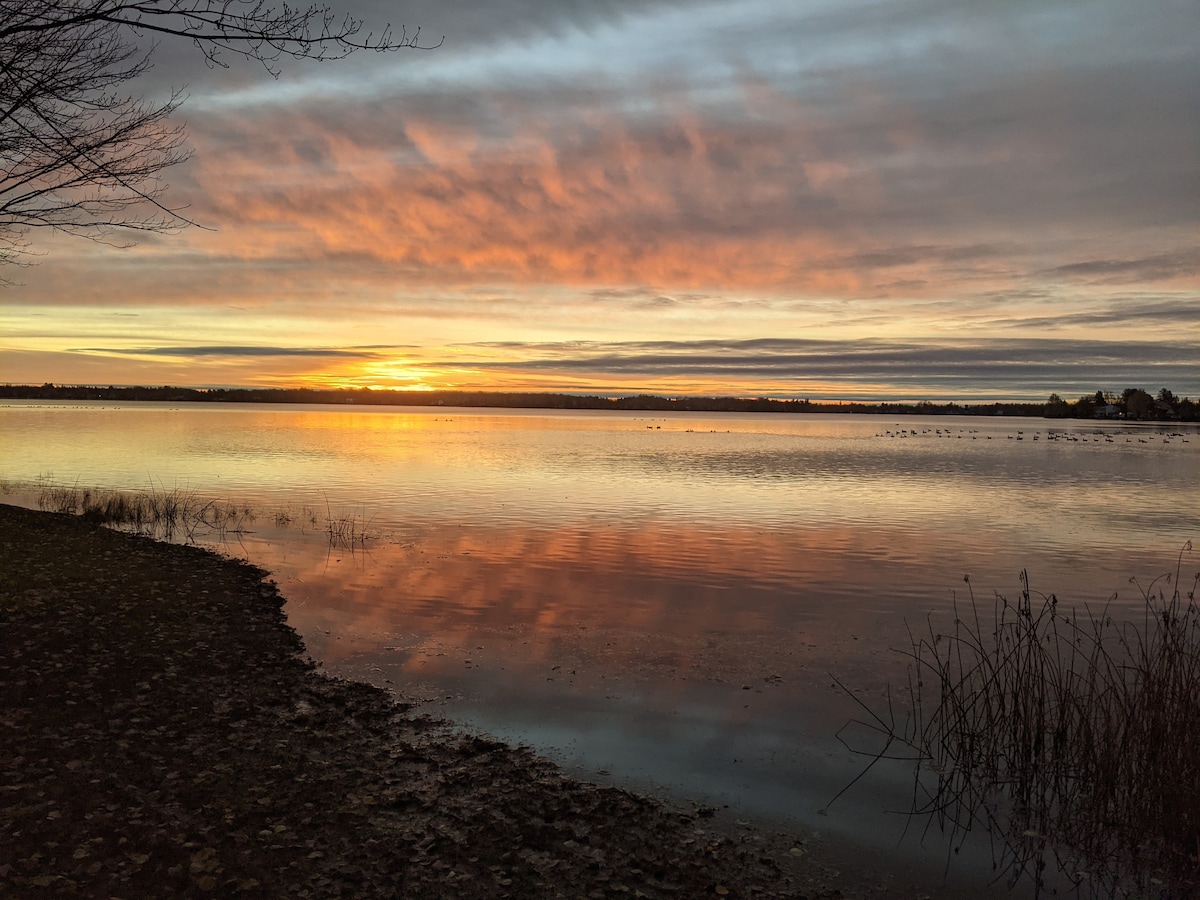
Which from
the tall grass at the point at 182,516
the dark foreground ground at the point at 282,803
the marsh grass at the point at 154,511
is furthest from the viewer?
the marsh grass at the point at 154,511

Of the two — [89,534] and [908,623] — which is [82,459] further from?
[908,623]

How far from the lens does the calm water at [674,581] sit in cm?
1020

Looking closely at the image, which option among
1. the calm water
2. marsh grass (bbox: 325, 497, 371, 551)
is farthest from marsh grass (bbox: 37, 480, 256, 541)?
marsh grass (bbox: 325, 497, 371, 551)

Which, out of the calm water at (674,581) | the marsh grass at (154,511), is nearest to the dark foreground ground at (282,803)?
the calm water at (674,581)

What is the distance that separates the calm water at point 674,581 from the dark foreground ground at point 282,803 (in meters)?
1.14

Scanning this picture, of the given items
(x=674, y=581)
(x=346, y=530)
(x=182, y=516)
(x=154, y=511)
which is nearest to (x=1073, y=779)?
(x=674, y=581)

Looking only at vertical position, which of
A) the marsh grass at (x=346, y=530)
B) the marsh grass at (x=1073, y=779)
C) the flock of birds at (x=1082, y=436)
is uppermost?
the flock of birds at (x=1082, y=436)

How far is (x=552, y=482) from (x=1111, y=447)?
72101 mm

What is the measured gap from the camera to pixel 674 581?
64.8ft

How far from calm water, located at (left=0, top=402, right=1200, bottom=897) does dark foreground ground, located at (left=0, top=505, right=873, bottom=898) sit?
1.14m

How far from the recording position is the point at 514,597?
17.7m

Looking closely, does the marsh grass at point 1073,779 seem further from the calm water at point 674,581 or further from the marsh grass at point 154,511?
the marsh grass at point 154,511

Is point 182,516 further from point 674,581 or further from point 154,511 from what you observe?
point 674,581

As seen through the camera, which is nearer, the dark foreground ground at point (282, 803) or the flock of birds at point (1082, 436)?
the dark foreground ground at point (282, 803)
